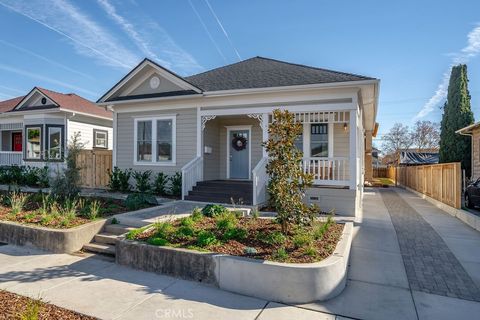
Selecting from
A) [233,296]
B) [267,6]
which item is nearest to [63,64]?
[267,6]

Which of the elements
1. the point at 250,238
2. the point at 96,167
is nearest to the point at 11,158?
the point at 96,167

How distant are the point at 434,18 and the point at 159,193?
11.1 metres

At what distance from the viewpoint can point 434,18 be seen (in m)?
9.64

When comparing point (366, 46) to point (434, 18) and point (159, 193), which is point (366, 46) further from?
point (159, 193)

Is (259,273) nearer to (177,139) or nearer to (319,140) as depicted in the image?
(319,140)

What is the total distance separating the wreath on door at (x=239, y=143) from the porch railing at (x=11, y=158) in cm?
1305

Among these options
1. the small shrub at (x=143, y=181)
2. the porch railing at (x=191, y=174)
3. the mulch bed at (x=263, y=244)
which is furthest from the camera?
the small shrub at (x=143, y=181)

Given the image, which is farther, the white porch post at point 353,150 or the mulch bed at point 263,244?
the white porch post at point 353,150

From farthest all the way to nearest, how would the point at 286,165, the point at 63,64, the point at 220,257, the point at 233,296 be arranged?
the point at 63,64
the point at 286,165
the point at 220,257
the point at 233,296

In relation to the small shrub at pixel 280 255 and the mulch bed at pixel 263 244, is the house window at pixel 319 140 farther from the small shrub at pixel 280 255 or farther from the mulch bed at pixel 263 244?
the small shrub at pixel 280 255

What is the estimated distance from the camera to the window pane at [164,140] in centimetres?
1119

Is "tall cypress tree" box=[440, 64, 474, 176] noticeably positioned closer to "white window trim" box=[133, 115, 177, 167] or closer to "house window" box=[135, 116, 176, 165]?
"white window trim" box=[133, 115, 177, 167]

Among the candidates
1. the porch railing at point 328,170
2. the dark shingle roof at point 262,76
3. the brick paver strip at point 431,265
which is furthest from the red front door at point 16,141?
the brick paver strip at point 431,265

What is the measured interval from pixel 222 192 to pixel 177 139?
9.44ft
